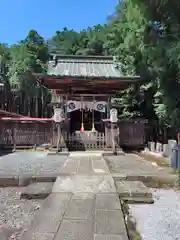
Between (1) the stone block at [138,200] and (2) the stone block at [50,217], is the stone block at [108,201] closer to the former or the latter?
(1) the stone block at [138,200]

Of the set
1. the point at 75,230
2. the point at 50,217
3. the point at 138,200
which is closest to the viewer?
the point at 75,230

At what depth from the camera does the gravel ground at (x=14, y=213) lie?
103 inches

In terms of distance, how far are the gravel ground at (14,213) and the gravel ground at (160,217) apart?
4.59ft

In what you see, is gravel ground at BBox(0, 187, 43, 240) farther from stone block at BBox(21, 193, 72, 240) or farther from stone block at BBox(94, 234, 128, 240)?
stone block at BBox(94, 234, 128, 240)

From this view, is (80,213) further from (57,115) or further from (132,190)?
(57,115)

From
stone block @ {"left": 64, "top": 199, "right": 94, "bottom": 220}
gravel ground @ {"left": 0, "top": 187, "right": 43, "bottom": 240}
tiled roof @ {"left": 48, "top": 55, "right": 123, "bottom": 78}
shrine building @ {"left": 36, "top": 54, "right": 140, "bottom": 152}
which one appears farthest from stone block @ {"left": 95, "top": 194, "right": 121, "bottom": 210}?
tiled roof @ {"left": 48, "top": 55, "right": 123, "bottom": 78}

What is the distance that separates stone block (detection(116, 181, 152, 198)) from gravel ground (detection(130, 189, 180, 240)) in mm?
207

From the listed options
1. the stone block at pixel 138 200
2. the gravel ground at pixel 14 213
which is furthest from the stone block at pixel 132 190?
the gravel ground at pixel 14 213

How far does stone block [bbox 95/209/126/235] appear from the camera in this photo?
2.38m

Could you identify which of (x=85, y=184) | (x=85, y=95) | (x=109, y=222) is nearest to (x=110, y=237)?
(x=109, y=222)

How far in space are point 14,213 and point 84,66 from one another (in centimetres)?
1039

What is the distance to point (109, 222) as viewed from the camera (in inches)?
103

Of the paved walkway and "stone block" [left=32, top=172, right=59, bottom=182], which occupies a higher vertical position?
"stone block" [left=32, top=172, right=59, bottom=182]

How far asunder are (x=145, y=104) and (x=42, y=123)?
20.4 ft
